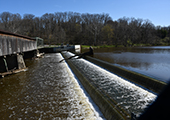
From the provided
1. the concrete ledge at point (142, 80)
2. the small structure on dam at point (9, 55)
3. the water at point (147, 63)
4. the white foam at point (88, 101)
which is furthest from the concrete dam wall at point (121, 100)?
the small structure on dam at point (9, 55)

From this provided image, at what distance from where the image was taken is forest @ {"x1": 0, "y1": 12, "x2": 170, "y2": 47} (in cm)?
8212

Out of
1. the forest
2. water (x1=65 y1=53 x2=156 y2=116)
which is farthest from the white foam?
the forest

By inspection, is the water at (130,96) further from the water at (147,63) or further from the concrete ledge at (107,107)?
the water at (147,63)

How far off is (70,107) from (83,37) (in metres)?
85.0

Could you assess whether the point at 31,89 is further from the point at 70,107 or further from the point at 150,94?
the point at 150,94

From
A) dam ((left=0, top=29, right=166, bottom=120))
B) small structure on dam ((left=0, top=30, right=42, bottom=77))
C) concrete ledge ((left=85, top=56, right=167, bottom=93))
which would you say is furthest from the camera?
small structure on dam ((left=0, top=30, right=42, bottom=77))

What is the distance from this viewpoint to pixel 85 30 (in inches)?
3516

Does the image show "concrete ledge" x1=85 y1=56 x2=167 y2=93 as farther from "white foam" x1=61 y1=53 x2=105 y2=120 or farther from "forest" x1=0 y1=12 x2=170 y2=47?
"forest" x1=0 y1=12 x2=170 y2=47

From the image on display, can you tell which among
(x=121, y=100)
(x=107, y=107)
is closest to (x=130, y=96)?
(x=121, y=100)

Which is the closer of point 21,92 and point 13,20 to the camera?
point 21,92

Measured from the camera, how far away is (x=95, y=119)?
5305mm

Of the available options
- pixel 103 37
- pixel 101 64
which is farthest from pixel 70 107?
pixel 103 37

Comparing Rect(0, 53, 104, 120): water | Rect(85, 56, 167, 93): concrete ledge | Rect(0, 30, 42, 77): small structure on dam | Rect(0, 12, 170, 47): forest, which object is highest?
Rect(0, 12, 170, 47): forest

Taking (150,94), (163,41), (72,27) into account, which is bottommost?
(150,94)
